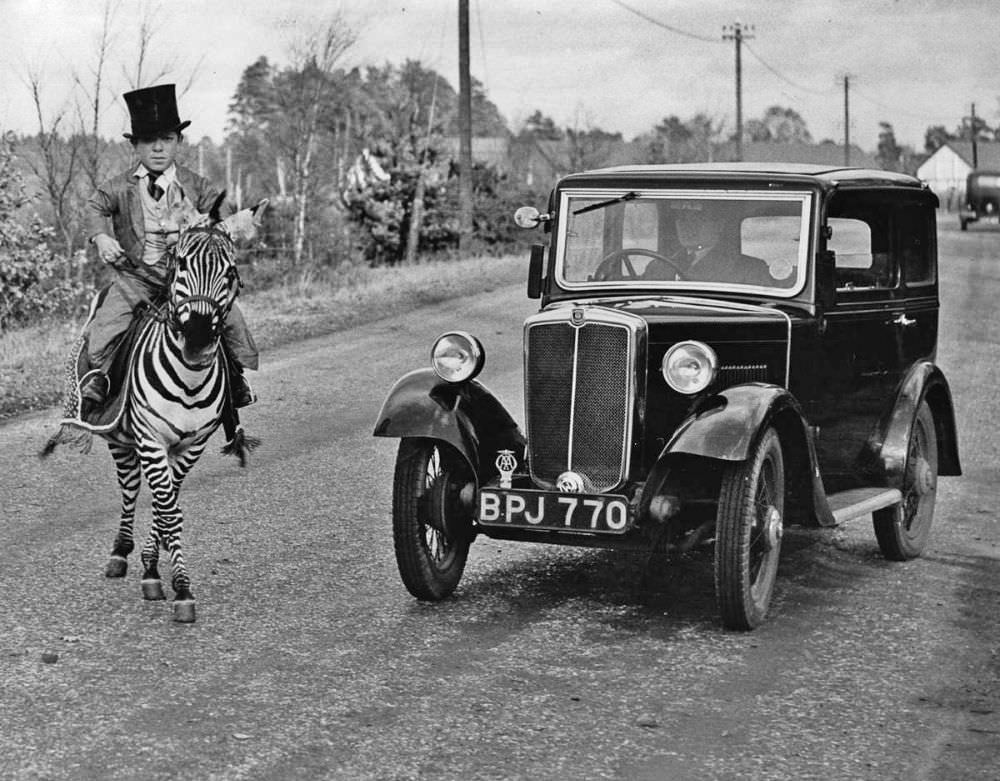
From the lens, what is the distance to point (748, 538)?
6.44 metres

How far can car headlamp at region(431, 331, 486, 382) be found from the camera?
23.0ft

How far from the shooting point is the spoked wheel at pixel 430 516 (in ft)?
22.5

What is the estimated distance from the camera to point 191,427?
6.83m

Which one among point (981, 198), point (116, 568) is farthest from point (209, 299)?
point (981, 198)

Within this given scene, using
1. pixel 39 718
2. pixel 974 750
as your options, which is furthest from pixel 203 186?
pixel 974 750

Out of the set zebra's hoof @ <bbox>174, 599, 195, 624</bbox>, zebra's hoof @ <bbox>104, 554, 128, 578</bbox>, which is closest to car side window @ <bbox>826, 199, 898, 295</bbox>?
zebra's hoof @ <bbox>174, 599, 195, 624</bbox>

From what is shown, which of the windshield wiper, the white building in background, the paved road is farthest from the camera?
the white building in background

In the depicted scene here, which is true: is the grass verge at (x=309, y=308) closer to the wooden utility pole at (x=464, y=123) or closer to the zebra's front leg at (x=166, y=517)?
the wooden utility pole at (x=464, y=123)

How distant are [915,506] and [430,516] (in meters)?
2.91

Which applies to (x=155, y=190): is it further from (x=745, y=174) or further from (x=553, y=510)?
(x=745, y=174)

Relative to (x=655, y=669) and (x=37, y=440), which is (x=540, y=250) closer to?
(x=655, y=669)

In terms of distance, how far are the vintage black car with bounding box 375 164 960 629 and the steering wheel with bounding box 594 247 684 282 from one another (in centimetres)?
1

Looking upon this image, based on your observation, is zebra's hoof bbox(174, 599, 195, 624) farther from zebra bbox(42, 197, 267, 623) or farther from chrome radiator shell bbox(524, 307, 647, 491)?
chrome radiator shell bbox(524, 307, 647, 491)

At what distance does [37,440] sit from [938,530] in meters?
6.63
